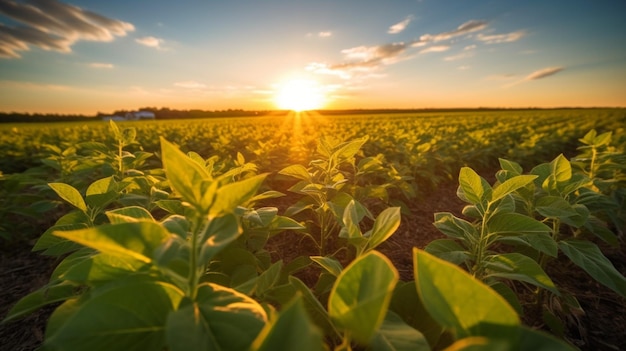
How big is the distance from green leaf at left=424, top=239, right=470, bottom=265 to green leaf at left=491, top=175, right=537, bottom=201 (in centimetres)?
29

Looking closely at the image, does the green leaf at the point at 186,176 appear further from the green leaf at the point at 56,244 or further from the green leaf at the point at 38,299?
the green leaf at the point at 56,244

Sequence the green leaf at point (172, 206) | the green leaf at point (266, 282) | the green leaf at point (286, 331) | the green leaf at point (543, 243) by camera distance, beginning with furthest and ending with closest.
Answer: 1. the green leaf at point (543, 243)
2. the green leaf at point (172, 206)
3. the green leaf at point (266, 282)
4. the green leaf at point (286, 331)

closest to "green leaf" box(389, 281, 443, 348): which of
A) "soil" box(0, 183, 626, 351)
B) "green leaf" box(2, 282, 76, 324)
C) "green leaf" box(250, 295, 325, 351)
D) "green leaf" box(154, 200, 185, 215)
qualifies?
"green leaf" box(250, 295, 325, 351)

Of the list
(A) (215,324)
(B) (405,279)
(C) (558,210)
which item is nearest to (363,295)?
(A) (215,324)

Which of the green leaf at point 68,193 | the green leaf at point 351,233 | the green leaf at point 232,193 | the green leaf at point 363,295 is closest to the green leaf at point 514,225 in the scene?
the green leaf at point 351,233

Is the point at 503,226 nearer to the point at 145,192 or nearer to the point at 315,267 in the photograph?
the point at 315,267

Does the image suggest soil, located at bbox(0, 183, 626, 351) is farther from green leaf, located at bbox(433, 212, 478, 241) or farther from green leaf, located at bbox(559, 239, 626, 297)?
green leaf, located at bbox(433, 212, 478, 241)

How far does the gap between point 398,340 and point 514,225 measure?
92cm

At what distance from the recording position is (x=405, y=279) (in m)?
2.73

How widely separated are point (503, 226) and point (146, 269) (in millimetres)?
1404

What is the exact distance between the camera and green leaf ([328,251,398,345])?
53cm

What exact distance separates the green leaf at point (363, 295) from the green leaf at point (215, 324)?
0.17m

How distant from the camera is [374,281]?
61 cm

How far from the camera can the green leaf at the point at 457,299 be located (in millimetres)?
552
